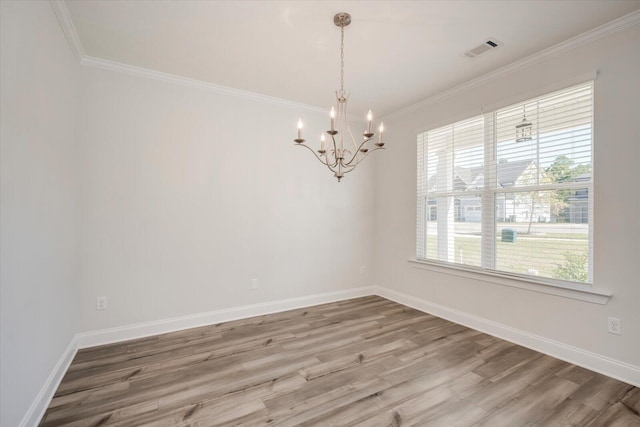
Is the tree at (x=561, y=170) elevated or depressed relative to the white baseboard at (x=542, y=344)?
elevated

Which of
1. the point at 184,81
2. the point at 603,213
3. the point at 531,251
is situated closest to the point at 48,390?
the point at 184,81

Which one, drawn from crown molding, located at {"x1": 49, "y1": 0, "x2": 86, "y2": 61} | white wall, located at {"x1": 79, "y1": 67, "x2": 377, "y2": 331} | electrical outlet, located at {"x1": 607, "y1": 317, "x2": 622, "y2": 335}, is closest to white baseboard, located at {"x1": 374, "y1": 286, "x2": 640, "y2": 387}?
electrical outlet, located at {"x1": 607, "y1": 317, "x2": 622, "y2": 335}

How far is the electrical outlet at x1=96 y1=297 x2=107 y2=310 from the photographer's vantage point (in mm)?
2865

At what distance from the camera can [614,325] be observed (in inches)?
91.2

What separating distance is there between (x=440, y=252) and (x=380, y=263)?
3.58ft

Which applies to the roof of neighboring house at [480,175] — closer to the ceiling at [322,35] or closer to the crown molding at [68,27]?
the ceiling at [322,35]

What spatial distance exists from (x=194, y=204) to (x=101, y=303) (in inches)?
51.1

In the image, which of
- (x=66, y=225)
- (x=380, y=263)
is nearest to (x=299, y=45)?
(x=66, y=225)

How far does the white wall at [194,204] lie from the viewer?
2.90 metres

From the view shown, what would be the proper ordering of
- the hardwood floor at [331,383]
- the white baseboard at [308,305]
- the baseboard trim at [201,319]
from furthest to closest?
the baseboard trim at [201,319], the white baseboard at [308,305], the hardwood floor at [331,383]

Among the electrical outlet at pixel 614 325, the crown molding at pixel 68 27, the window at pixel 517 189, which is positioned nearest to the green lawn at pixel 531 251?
the window at pixel 517 189

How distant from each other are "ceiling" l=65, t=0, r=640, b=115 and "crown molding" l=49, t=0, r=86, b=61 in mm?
49

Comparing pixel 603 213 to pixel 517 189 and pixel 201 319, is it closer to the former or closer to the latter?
pixel 517 189

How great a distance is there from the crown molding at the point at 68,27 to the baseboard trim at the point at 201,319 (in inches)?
102
